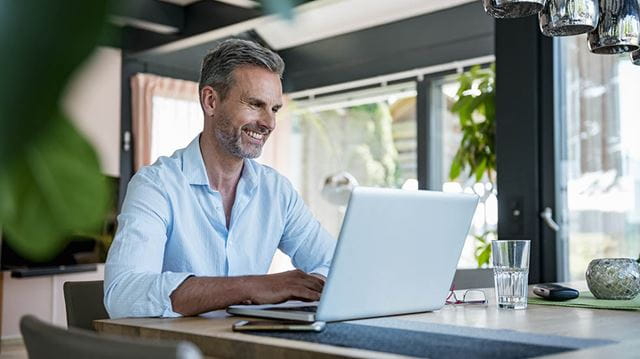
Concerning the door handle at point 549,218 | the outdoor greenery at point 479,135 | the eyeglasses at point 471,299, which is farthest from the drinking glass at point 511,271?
the outdoor greenery at point 479,135

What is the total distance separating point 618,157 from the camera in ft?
12.9

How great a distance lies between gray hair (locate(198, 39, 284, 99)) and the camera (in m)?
2.18

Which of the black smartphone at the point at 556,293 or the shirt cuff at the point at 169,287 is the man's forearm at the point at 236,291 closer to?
the shirt cuff at the point at 169,287

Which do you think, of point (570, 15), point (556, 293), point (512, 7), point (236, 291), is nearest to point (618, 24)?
point (570, 15)

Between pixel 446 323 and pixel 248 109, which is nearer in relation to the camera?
pixel 446 323

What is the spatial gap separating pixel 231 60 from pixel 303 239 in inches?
20.8

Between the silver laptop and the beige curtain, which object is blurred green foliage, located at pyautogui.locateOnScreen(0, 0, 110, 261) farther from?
the beige curtain

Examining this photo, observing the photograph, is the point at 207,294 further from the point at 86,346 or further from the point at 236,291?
the point at 86,346

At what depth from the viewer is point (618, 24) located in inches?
78.8

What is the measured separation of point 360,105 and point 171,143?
5.30ft

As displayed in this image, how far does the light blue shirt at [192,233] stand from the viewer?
62.2 inches

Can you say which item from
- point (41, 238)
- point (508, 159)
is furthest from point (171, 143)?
point (41, 238)

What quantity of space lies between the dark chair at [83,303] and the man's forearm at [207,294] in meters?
0.43

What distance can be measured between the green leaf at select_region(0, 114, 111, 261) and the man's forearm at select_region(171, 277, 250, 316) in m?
1.32
